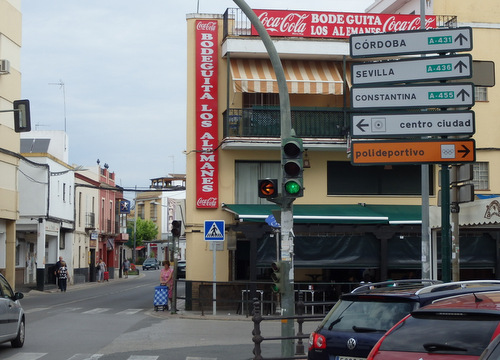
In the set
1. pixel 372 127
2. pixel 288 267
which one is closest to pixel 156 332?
pixel 288 267

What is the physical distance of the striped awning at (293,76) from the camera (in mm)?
26312

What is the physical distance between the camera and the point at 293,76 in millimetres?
26734

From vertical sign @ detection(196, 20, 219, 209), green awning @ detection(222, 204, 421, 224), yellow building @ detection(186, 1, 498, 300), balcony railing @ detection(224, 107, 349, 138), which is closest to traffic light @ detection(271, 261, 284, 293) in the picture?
green awning @ detection(222, 204, 421, 224)

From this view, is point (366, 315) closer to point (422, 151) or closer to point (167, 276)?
point (422, 151)

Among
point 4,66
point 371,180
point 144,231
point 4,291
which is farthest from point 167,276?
point 144,231

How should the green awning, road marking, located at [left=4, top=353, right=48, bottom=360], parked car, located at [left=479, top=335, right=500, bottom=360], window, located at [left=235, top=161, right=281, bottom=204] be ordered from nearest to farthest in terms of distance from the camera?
parked car, located at [left=479, top=335, right=500, bottom=360] < road marking, located at [left=4, top=353, right=48, bottom=360] < the green awning < window, located at [left=235, top=161, right=281, bottom=204]

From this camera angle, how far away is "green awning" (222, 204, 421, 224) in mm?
25250

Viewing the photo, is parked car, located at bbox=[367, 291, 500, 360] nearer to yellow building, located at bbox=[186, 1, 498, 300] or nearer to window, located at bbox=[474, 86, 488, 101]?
yellow building, located at bbox=[186, 1, 498, 300]

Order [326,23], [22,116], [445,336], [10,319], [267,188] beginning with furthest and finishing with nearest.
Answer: [326,23] < [22,116] < [10,319] < [267,188] < [445,336]

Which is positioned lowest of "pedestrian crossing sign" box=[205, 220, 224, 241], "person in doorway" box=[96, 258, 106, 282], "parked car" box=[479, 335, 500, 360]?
"person in doorway" box=[96, 258, 106, 282]

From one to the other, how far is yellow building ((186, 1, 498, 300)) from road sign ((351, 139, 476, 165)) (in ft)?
40.6

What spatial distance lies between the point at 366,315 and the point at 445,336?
284 cm

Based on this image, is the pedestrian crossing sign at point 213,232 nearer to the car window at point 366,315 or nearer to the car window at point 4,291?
the car window at point 4,291

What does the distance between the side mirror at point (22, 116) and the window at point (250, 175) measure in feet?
26.7
